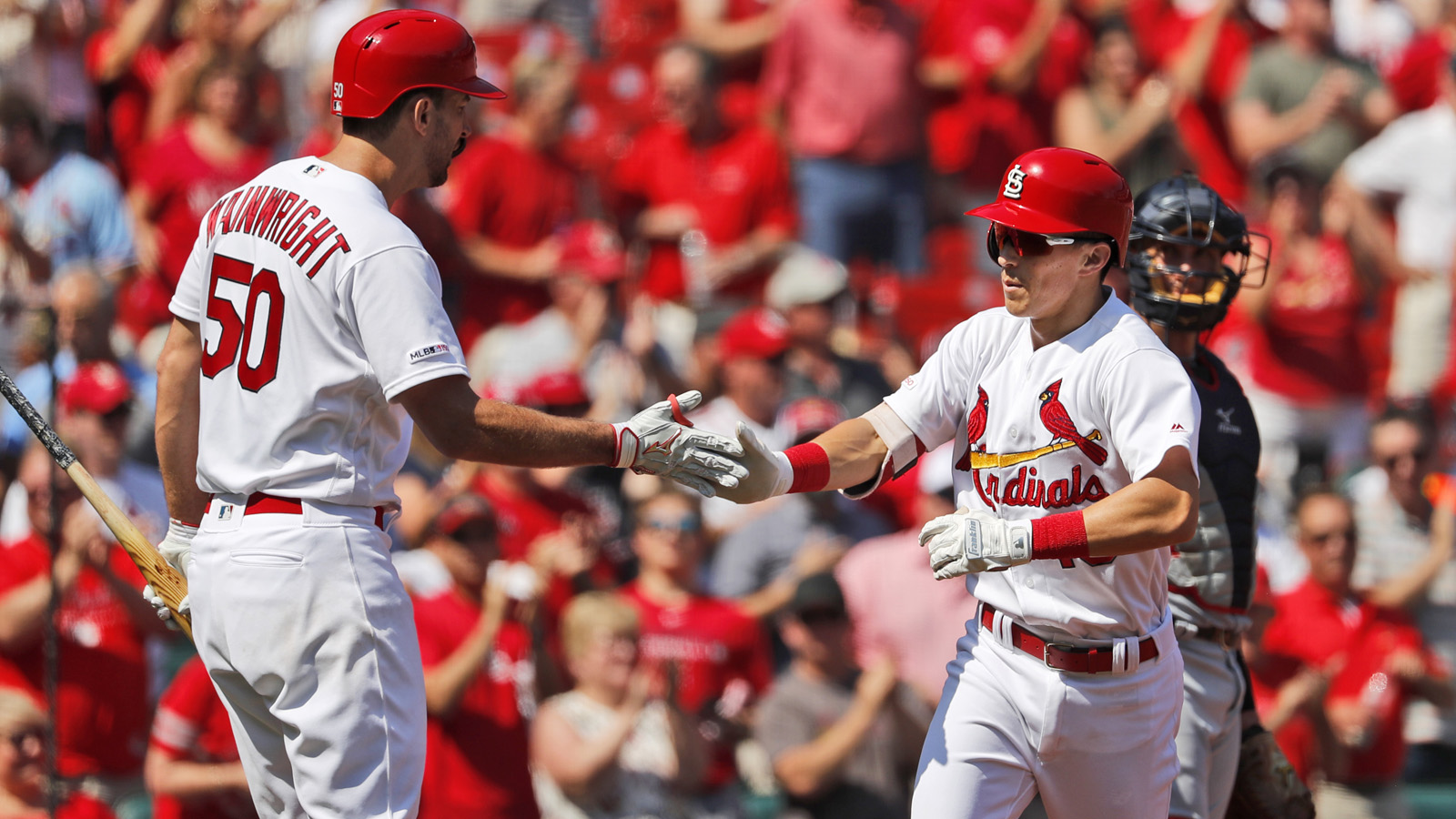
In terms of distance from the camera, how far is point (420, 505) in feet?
21.9

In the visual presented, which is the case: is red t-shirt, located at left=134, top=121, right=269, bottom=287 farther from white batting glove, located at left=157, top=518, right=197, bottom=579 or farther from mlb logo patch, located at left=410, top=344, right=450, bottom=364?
mlb logo patch, located at left=410, top=344, right=450, bottom=364

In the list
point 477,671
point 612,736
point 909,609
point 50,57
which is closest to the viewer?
point 477,671

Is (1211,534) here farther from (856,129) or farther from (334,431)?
(856,129)

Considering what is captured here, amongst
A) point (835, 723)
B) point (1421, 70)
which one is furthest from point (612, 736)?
point (1421, 70)

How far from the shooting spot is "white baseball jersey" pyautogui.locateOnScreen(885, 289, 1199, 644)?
3.64 meters

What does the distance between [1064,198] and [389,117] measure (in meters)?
1.61

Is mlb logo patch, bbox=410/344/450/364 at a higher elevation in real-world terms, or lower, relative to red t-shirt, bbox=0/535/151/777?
higher

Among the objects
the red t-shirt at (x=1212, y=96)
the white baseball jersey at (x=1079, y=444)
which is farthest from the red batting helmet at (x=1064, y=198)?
the red t-shirt at (x=1212, y=96)

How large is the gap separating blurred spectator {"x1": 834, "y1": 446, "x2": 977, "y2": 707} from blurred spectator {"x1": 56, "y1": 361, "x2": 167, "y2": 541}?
2.86 metres

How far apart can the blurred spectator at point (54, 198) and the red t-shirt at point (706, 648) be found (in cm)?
340

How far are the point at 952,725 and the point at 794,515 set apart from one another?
10.0 ft

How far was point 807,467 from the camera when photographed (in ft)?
13.3

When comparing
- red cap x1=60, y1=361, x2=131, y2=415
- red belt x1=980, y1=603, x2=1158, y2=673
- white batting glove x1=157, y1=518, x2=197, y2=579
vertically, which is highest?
white batting glove x1=157, y1=518, x2=197, y2=579

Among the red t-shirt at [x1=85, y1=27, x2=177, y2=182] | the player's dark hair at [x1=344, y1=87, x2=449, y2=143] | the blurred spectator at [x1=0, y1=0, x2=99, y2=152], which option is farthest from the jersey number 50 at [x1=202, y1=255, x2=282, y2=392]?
the red t-shirt at [x1=85, y1=27, x2=177, y2=182]
